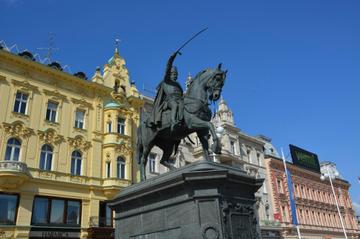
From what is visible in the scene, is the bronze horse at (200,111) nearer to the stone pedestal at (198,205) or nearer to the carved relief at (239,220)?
the stone pedestal at (198,205)

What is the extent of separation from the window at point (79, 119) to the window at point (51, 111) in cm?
181

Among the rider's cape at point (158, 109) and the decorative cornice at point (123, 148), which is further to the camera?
the decorative cornice at point (123, 148)

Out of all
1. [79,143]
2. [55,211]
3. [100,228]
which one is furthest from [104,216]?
[79,143]

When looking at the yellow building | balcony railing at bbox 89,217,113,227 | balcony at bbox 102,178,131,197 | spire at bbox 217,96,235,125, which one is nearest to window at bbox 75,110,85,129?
the yellow building

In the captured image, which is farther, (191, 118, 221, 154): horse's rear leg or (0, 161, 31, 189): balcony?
(0, 161, 31, 189): balcony

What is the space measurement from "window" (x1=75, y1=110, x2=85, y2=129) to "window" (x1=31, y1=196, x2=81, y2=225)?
6.16 meters

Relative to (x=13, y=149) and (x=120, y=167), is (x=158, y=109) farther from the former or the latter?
(x=120, y=167)

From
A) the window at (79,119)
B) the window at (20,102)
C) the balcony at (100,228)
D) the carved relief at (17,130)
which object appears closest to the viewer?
the carved relief at (17,130)

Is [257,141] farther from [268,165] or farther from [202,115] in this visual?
[202,115]

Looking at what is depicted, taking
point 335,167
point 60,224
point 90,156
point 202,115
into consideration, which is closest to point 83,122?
point 90,156

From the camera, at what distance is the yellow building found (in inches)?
855

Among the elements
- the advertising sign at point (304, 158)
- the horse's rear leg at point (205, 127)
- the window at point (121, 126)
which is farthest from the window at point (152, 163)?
the advertising sign at point (304, 158)

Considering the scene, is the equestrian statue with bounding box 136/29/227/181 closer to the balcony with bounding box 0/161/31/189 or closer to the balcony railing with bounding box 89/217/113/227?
the balcony with bounding box 0/161/31/189

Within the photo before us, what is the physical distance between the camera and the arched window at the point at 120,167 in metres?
27.2
